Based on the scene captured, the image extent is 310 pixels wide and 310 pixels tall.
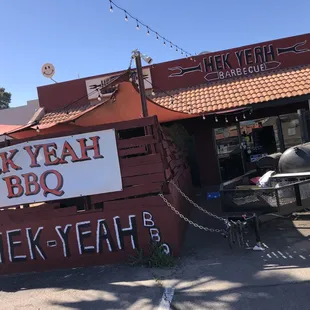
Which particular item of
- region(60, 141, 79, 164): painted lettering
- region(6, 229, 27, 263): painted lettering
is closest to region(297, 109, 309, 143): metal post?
region(60, 141, 79, 164): painted lettering

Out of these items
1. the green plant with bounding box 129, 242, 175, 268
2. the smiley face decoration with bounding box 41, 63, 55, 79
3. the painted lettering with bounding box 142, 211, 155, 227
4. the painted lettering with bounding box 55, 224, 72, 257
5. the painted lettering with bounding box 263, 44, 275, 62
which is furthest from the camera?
the smiley face decoration with bounding box 41, 63, 55, 79

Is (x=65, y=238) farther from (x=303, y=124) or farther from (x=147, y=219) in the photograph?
(x=303, y=124)

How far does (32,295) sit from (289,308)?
305cm

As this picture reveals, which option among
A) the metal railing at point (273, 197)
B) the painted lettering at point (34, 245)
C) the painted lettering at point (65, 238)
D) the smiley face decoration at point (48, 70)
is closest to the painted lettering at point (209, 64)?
the smiley face decoration at point (48, 70)

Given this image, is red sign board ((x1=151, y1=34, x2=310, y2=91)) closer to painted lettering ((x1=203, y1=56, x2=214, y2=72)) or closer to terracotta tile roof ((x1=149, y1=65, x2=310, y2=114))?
painted lettering ((x1=203, y1=56, x2=214, y2=72))

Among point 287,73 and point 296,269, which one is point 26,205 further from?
point 287,73

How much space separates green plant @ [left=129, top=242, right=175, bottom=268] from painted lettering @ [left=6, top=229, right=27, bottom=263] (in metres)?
1.77

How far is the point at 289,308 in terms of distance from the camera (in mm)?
3521

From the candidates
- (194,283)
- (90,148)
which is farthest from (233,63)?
(194,283)

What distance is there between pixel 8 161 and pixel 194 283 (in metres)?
3.45

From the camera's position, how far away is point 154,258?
5.19 m

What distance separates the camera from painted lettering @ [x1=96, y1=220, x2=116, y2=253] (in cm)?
550

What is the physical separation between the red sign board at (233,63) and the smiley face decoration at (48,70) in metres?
5.13

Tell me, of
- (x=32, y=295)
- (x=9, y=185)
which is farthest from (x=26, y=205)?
(x=32, y=295)
